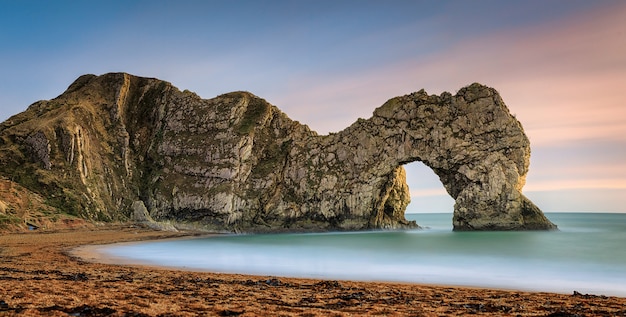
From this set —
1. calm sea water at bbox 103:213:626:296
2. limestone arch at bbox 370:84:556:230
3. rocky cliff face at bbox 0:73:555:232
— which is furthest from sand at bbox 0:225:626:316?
limestone arch at bbox 370:84:556:230

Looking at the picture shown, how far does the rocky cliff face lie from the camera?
2958 inches

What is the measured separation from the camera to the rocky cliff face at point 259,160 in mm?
75125

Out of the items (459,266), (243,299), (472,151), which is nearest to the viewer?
(243,299)

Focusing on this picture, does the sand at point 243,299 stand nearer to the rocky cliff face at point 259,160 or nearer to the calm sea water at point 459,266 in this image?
the calm sea water at point 459,266

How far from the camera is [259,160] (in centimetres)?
9100

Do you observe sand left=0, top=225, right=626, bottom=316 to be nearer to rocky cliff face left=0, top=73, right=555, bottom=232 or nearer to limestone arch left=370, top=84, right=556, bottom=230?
rocky cliff face left=0, top=73, right=555, bottom=232

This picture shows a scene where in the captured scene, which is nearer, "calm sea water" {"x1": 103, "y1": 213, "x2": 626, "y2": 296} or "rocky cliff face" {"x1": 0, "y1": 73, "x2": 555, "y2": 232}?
"calm sea water" {"x1": 103, "y1": 213, "x2": 626, "y2": 296}

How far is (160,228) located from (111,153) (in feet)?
93.3

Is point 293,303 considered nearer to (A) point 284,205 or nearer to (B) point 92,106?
(A) point 284,205

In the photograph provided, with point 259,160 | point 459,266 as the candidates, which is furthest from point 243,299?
point 259,160

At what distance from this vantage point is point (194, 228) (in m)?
79.5

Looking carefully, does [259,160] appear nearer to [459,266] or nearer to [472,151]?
Result: [472,151]

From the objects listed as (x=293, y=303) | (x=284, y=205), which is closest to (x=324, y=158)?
(x=284, y=205)

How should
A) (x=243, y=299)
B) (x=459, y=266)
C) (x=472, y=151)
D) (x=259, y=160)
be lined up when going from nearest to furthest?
(x=243, y=299) → (x=459, y=266) → (x=472, y=151) → (x=259, y=160)
